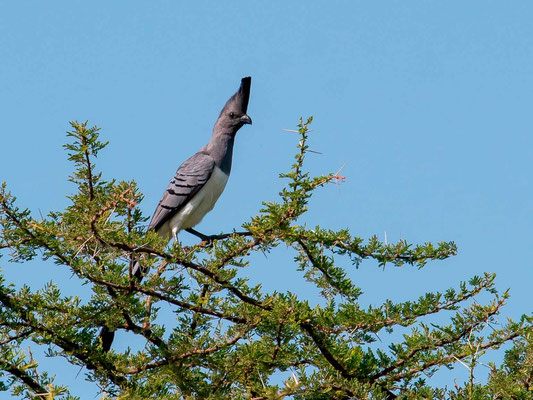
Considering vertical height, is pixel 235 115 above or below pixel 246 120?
above

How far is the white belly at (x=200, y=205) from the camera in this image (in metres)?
8.42

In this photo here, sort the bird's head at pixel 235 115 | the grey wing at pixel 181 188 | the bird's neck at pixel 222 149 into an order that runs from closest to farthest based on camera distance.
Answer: the grey wing at pixel 181 188 → the bird's neck at pixel 222 149 → the bird's head at pixel 235 115

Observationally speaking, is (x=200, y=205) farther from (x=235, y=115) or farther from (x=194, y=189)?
(x=235, y=115)

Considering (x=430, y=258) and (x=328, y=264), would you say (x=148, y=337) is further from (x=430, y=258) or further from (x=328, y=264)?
(x=430, y=258)

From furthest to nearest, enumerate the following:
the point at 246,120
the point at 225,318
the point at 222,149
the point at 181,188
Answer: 1. the point at 246,120
2. the point at 222,149
3. the point at 181,188
4. the point at 225,318

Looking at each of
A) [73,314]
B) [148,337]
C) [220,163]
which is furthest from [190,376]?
[220,163]

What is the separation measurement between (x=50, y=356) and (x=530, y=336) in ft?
9.87

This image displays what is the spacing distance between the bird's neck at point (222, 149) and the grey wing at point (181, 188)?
0.19 metres

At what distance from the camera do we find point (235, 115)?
9.36 m

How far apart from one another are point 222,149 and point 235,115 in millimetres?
531

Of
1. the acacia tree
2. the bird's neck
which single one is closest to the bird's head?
the bird's neck

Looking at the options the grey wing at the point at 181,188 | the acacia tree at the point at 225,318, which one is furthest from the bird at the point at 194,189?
the acacia tree at the point at 225,318

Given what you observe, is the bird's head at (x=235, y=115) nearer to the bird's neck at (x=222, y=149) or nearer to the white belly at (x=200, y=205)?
the bird's neck at (x=222, y=149)

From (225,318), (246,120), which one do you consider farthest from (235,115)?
(225,318)
